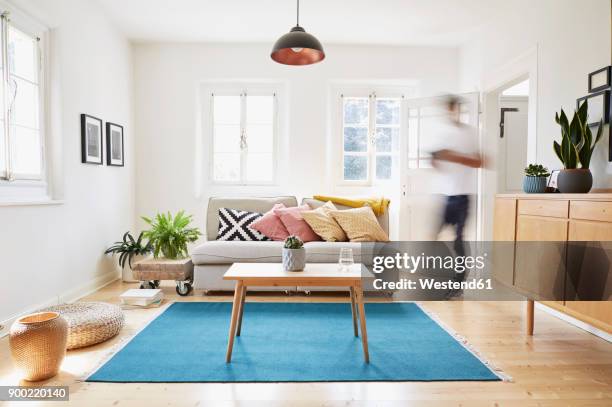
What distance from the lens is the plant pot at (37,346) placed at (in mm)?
1817

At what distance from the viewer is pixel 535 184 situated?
2.72 m

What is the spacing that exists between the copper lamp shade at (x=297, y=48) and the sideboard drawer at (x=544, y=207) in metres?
1.68

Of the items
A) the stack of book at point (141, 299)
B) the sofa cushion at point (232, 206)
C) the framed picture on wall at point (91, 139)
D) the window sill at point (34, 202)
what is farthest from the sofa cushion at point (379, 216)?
the window sill at point (34, 202)

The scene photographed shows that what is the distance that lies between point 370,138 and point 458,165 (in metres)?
1.10

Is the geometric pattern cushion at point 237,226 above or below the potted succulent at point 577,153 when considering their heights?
below

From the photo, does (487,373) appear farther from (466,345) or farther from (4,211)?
(4,211)

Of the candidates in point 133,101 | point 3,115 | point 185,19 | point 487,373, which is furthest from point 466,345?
point 133,101

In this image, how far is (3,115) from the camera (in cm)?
260

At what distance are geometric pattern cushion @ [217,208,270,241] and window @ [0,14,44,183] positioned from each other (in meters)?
1.54

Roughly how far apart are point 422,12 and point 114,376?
3.91 metres

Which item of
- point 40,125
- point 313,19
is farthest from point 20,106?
point 313,19

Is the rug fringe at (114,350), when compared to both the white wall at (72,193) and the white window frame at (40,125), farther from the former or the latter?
the white window frame at (40,125)

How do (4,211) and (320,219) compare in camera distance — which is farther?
(320,219)

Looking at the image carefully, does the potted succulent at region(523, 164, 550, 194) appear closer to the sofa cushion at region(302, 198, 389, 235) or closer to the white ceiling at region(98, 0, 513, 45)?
the sofa cushion at region(302, 198, 389, 235)
